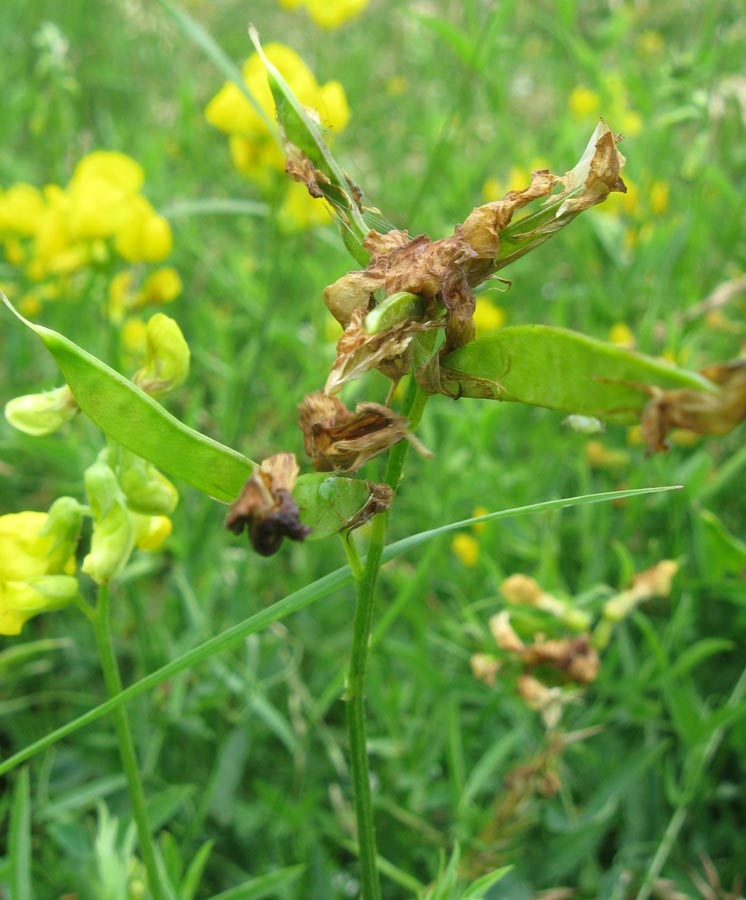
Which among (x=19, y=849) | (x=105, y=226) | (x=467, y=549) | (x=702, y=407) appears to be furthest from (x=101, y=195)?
(x=702, y=407)

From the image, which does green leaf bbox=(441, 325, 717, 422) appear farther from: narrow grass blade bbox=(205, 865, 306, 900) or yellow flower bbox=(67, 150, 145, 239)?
yellow flower bbox=(67, 150, 145, 239)

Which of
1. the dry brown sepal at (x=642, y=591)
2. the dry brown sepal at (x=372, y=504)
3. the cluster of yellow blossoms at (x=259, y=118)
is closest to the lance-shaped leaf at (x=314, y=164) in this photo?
the dry brown sepal at (x=372, y=504)

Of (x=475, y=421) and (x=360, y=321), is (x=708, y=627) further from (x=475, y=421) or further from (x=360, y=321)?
(x=360, y=321)

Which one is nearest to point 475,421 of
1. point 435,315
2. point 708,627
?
point 708,627

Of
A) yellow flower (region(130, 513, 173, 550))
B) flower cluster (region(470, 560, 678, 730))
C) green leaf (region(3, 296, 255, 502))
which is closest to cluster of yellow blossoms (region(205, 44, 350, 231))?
flower cluster (region(470, 560, 678, 730))

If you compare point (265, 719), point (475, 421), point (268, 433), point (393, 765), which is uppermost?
point (268, 433)

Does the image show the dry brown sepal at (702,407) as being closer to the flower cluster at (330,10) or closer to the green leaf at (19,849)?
the green leaf at (19,849)
